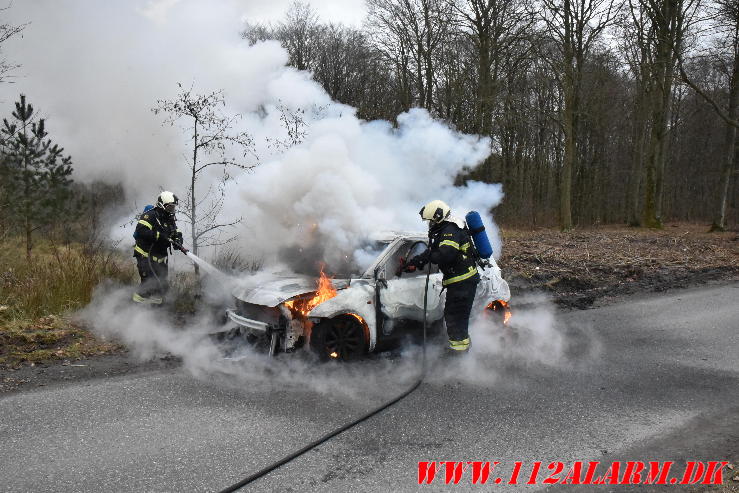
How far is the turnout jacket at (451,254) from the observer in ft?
18.9

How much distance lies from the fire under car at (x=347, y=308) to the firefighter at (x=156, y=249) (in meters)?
2.08

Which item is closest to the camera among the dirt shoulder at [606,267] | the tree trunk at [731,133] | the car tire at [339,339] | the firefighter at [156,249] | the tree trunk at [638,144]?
the car tire at [339,339]

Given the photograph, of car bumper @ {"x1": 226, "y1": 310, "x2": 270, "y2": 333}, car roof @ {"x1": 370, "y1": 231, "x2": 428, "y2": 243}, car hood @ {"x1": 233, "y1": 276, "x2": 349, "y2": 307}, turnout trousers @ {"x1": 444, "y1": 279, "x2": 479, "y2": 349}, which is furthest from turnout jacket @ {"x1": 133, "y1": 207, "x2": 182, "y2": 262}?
turnout trousers @ {"x1": 444, "y1": 279, "x2": 479, "y2": 349}

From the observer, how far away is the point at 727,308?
9.12 m

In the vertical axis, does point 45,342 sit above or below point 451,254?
below

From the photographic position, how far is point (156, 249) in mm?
7961

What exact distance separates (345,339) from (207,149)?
16.8ft

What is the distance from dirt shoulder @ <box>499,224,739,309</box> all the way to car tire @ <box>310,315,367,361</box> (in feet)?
17.4

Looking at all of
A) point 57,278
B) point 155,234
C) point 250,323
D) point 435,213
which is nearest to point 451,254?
point 435,213

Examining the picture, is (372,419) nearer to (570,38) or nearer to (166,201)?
(166,201)

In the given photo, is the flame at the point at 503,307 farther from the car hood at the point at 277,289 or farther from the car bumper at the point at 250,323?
the car bumper at the point at 250,323

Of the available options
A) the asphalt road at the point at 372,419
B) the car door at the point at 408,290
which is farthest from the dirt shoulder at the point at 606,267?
the car door at the point at 408,290

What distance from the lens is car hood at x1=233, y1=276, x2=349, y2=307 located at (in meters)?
5.61

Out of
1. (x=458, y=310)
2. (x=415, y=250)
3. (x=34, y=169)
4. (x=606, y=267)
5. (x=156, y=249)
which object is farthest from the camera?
(x=34, y=169)
